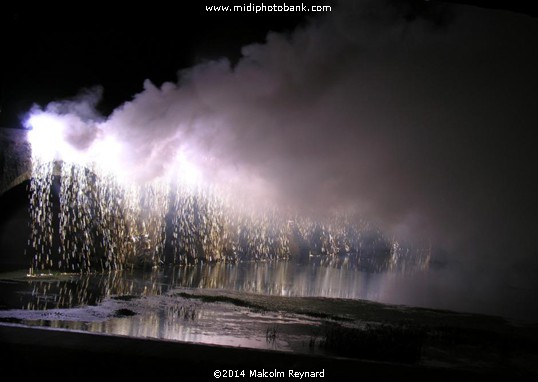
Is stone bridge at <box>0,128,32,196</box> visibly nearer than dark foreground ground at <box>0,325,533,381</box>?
No

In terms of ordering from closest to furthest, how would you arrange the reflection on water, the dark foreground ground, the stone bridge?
the dark foreground ground → the reflection on water → the stone bridge

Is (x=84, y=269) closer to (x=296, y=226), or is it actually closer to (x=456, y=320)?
(x=456, y=320)

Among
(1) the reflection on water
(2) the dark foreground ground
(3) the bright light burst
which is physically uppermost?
(3) the bright light burst

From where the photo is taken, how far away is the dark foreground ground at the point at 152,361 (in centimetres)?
465

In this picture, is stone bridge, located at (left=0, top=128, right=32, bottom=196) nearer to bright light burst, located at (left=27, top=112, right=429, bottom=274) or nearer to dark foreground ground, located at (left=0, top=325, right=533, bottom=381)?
bright light burst, located at (left=27, top=112, right=429, bottom=274)

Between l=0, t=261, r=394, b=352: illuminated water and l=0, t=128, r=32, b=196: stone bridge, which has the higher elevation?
l=0, t=128, r=32, b=196: stone bridge

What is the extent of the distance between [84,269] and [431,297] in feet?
64.3

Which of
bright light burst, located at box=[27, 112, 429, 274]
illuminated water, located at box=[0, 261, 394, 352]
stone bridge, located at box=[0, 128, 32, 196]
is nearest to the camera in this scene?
illuminated water, located at box=[0, 261, 394, 352]

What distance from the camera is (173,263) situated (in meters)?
31.7

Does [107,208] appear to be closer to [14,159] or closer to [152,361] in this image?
[14,159]

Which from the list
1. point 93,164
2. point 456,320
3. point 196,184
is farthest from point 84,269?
point 456,320

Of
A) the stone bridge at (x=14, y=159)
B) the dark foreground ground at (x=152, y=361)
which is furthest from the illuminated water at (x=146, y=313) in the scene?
the dark foreground ground at (x=152, y=361)

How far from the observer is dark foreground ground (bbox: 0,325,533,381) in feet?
15.3

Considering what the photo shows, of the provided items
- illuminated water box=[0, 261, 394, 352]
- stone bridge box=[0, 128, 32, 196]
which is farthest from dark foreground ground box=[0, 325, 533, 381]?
stone bridge box=[0, 128, 32, 196]
